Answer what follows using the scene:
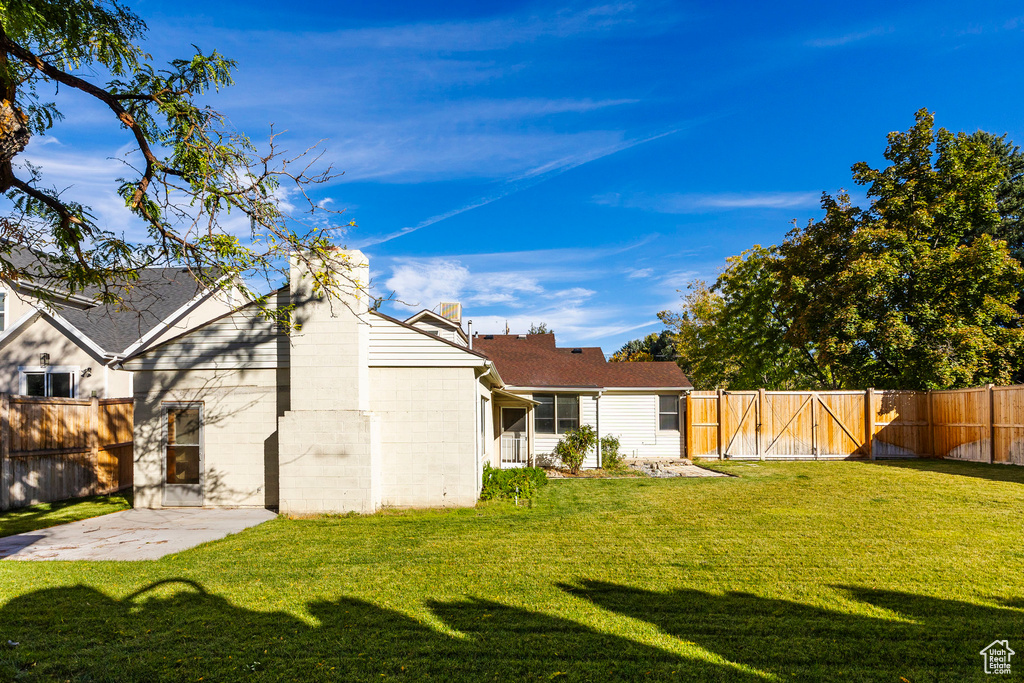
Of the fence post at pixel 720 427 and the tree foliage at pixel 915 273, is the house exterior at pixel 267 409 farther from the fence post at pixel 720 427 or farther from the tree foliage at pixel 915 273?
the tree foliage at pixel 915 273

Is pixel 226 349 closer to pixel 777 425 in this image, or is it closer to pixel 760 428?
pixel 760 428

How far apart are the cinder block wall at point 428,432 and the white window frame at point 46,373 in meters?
9.43

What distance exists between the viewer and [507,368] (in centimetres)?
2075

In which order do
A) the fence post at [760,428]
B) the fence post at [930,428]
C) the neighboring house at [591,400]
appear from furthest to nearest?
the fence post at [760,428], the fence post at [930,428], the neighboring house at [591,400]

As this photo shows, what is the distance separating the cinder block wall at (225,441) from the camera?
1099cm

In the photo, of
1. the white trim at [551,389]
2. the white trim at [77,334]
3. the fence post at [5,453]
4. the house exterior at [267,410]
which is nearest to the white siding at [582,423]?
the white trim at [551,389]

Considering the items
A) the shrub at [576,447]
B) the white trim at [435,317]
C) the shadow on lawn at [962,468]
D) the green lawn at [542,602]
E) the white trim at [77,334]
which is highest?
the white trim at [435,317]

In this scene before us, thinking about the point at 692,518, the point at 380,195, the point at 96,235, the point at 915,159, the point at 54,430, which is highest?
the point at 915,159

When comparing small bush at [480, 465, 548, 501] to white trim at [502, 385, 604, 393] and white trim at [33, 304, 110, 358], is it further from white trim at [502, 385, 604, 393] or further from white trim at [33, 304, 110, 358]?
white trim at [33, 304, 110, 358]

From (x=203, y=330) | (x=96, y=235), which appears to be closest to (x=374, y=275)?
(x=203, y=330)

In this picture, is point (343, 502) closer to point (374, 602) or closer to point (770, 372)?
point (374, 602)

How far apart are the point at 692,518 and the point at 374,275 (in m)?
7.22

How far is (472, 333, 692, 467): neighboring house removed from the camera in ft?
64.1

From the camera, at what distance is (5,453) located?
34.9 ft
